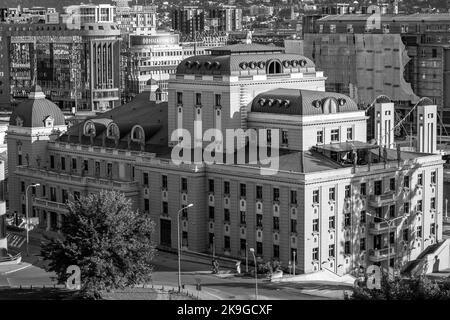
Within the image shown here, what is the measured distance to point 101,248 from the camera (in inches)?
2970

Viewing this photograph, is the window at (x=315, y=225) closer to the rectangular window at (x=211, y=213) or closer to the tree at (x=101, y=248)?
the rectangular window at (x=211, y=213)

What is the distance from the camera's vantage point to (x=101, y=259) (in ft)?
247

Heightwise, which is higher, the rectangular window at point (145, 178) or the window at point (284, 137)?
the window at point (284, 137)

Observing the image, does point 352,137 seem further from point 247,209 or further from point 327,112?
point 247,209

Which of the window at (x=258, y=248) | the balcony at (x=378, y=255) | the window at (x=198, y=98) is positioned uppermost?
the window at (x=198, y=98)

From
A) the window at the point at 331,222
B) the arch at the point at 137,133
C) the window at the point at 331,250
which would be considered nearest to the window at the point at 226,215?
the window at the point at 331,222

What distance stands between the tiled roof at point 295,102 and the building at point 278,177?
91mm

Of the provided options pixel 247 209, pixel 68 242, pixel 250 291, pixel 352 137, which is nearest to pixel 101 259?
pixel 68 242

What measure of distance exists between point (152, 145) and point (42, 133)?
1465 cm

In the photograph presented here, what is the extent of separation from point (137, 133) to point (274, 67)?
40.8ft

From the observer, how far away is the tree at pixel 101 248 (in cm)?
7500

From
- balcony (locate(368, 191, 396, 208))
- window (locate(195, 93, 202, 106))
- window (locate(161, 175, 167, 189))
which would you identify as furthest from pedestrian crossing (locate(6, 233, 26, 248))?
balcony (locate(368, 191, 396, 208))

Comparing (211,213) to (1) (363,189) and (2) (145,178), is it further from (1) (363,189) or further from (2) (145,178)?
(1) (363,189)

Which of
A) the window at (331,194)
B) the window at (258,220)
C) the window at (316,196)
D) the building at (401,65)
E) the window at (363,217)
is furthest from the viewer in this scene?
the building at (401,65)
